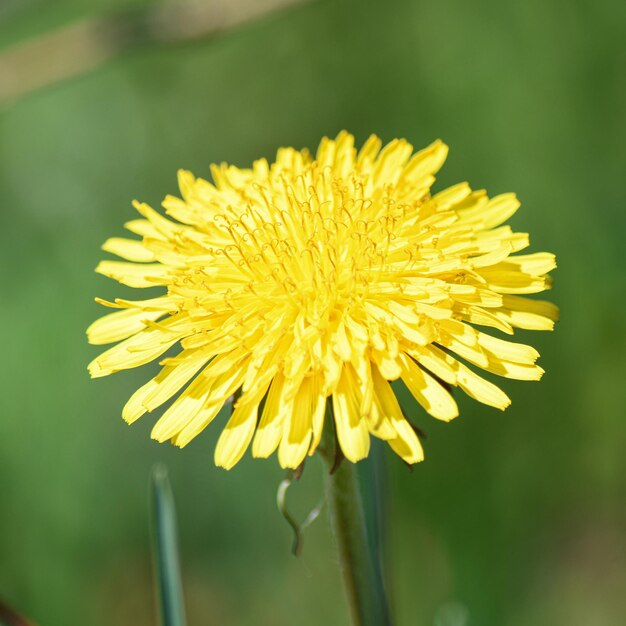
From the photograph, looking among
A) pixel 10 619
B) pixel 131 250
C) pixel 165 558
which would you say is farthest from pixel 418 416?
pixel 10 619

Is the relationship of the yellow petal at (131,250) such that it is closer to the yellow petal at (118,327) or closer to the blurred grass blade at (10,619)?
the yellow petal at (118,327)

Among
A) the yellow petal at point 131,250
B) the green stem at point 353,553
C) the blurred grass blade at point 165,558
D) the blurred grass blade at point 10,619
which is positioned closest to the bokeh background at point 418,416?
the yellow petal at point 131,250

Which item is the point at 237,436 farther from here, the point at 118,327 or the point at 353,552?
the point at 118,327

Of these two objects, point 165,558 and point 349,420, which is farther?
point 165,558

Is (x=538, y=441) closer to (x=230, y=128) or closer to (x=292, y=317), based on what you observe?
(x=292, y=317)

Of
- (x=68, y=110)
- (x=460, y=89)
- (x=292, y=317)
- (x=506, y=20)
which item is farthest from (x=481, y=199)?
(x=68, y=110)

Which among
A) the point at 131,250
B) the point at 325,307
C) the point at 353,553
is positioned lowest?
the point at 353,553
